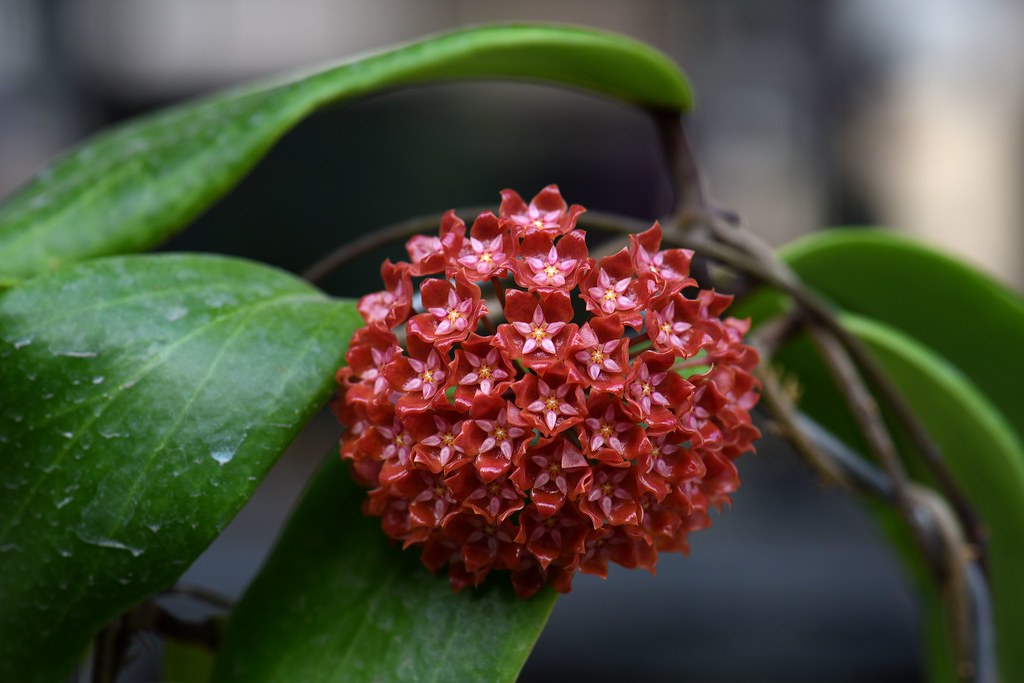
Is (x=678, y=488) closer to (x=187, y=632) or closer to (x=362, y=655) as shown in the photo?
(x=362, y=655)

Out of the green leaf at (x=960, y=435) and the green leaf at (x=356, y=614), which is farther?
the green leaf at (x=960, y=435)

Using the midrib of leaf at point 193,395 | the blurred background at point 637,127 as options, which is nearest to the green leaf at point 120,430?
the midrib of leaf at point 193,395

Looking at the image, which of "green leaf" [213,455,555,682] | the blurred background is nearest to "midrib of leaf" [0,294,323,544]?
"green leaf" [213,455,555,682]

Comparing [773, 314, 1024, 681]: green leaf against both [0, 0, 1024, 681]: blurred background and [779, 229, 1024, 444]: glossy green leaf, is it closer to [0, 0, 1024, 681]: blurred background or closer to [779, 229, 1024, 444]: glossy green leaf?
[779, 229, 1024, 444]: glossy green leaf

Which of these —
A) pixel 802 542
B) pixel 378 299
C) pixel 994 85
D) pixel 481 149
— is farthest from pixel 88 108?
pixel 378 299

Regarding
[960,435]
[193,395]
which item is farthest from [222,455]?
[960,435]

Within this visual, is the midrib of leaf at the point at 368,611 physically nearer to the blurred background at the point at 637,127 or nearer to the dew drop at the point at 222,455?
the dew drop at the point at 222,455

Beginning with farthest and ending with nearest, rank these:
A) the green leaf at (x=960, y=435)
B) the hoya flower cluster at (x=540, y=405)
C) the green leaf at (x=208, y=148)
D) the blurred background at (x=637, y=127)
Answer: the blurred background at (x=637, y=127), the green leaf at (x=960, y=435), the green leaf at (x=208, y=148), the hoya flower cluster at (x=540, y=405)
